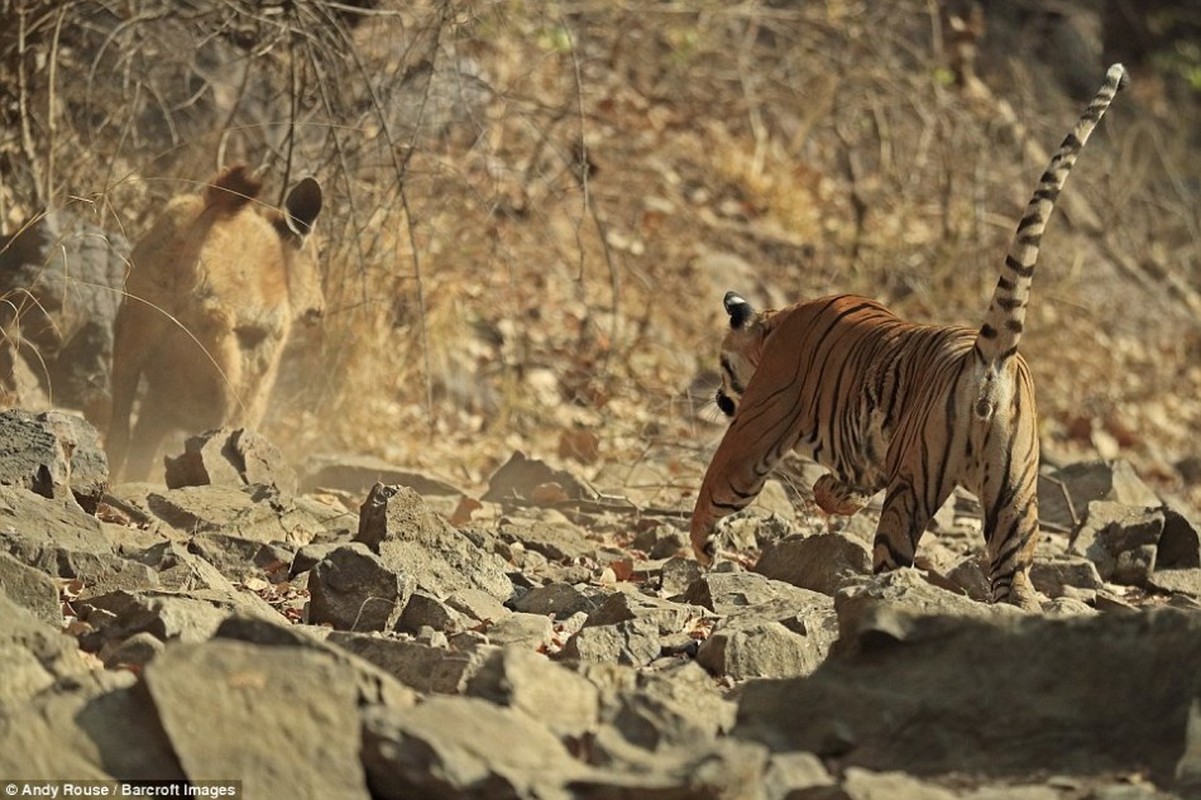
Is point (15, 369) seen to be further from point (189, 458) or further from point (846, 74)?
point (846, 74)

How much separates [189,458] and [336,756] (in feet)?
13.2

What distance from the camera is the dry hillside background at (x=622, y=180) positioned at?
9.53 m

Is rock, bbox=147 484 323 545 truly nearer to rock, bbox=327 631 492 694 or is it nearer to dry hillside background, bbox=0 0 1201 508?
dry hillside background, bbox=0 0 1201 508

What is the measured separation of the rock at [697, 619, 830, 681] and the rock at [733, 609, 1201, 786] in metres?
0.79

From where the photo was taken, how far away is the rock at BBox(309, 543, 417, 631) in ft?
18.6

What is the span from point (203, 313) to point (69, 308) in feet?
2.10

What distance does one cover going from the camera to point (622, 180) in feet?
50.7

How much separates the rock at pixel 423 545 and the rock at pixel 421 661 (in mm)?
1305

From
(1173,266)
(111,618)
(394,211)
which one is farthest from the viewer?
(1173,266)

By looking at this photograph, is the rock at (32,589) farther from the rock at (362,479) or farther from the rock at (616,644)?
the rock at (362,479)

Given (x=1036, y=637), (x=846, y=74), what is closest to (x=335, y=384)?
(x=1036, y=637)

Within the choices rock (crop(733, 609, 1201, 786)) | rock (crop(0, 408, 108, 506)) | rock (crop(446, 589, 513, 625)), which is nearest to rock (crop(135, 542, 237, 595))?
rock (crop(0, 408, 108, 506))

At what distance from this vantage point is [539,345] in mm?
13156

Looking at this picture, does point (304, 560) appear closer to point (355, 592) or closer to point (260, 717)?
point (355, 592)
